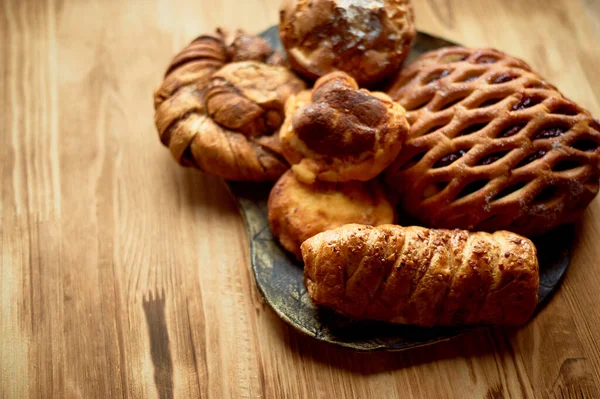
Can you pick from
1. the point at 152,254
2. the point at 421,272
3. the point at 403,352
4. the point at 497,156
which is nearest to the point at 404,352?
the point at 403,352

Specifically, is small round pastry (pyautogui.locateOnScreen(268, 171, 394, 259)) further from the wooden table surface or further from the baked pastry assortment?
the wooden table surface

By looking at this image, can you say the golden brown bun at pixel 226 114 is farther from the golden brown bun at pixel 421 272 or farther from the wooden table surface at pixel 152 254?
the golden brown bun at pixel 421 272

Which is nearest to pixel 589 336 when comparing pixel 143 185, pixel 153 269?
pixel 153 269

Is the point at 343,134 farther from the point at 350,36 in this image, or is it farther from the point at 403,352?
the point at 403,352

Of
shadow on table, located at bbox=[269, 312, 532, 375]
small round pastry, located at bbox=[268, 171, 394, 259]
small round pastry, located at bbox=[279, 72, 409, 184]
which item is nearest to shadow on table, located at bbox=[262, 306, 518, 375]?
shadow on table, located at bbox=[269, 312, 532, 375]

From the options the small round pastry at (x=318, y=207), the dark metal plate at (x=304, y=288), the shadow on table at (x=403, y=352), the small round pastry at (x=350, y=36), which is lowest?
the shadow on table at (x=403, y=352)

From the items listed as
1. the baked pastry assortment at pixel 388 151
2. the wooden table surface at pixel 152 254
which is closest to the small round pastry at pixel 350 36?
the baked pastry assortment at pixel 388 151

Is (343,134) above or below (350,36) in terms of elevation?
below
